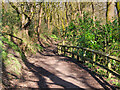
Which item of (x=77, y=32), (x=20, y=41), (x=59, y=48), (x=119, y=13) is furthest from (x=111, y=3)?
(x=59, y=48)

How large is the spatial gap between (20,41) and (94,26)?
6.97 meters

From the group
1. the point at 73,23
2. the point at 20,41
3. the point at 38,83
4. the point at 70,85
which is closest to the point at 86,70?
the point at 70,85

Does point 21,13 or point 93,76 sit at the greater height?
point 21,13

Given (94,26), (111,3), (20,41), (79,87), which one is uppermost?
(111,3)

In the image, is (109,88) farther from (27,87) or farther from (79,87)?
(27,87)

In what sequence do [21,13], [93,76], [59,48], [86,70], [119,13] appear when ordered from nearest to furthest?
[93,76], [119,13], [86,70], [21,13], [59,48]

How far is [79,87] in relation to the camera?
664 cm

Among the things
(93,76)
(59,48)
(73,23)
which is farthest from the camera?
(59,48)

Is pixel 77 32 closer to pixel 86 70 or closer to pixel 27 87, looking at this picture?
pixel 86 70

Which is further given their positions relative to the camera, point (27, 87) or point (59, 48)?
point (59, 48)

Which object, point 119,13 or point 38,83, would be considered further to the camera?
point 119,13

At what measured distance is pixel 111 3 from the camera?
980cm

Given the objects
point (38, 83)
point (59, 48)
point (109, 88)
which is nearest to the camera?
point (109, 88)

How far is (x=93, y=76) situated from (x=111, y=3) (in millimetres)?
4613
